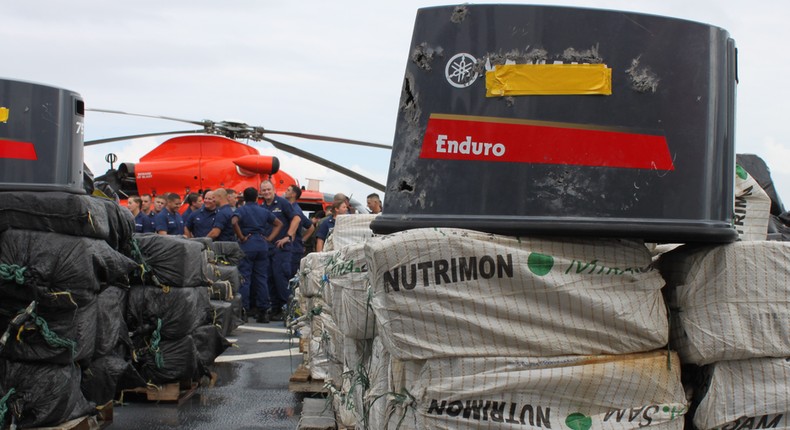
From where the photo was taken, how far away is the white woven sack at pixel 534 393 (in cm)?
262

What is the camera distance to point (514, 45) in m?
2.75

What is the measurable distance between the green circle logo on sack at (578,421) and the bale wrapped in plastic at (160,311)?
521cm

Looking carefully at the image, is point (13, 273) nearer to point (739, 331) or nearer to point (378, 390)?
point (378, 390)

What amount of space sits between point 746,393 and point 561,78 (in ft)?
3.75

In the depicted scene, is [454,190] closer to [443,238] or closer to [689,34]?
[443,238]

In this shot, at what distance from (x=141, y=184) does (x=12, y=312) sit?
44.8ft

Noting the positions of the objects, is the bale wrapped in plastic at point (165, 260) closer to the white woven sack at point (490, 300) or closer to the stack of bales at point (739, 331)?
the white woven sack at point (490, 300)

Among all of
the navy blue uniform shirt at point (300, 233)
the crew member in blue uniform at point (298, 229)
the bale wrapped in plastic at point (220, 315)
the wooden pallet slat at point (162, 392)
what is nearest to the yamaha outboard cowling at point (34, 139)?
the wooden pallet slat at point (162, 392)

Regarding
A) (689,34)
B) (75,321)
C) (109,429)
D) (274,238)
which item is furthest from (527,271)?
(274,238)

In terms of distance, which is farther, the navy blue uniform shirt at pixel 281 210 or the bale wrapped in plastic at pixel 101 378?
the navy blue uniform shirt at pixel 281 210

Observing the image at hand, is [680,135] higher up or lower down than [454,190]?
higher up

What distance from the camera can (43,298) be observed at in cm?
540

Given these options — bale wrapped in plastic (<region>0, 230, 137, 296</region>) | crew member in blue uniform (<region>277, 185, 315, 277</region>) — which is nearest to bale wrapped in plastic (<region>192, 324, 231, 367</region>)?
bale wrapped in plastic (<region>0, 230, 137, 296</region>)

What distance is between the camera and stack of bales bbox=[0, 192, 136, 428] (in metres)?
5.40
